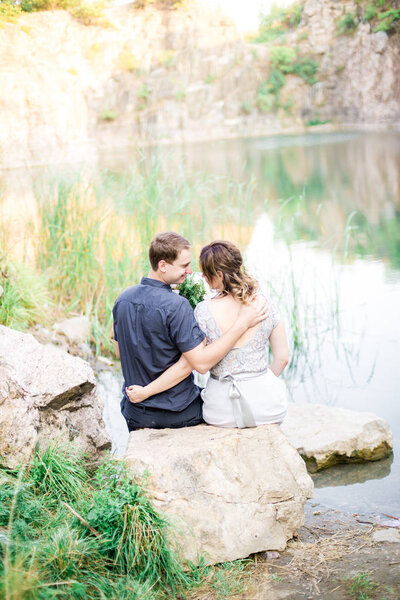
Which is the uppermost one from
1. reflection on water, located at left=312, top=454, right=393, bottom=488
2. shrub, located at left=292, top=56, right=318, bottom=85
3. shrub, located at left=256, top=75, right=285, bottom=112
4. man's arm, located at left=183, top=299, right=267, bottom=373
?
shrub, located at left=292, top=56, right=318, bottom=85

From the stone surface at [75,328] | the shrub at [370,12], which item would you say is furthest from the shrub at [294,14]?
the stone surface at [75,328]

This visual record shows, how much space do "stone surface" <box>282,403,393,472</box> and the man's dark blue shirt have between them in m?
1.06

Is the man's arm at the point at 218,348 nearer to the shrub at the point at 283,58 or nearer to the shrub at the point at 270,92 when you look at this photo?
the shrub at the point at 270,92

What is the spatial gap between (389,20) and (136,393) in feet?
182

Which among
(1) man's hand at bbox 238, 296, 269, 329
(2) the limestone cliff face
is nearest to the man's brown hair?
(1) man's hand at bbox 238, 296, 269, 329

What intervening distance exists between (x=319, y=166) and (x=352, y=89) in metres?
35.2

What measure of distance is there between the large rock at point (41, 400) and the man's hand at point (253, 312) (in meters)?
0.86

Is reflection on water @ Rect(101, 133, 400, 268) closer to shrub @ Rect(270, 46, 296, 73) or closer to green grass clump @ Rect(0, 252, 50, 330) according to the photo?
green grass clump @ Rect(0, 252, 50, 330)

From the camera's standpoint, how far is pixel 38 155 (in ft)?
30.9

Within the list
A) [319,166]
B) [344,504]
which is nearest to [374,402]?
[344,504]

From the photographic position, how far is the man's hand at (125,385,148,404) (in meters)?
2.72

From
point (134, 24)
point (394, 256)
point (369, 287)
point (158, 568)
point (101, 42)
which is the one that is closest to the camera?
point (158, 568)

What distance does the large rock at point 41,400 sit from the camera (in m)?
2.68

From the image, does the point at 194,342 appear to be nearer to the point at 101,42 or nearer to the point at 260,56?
the point at 101,42
